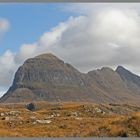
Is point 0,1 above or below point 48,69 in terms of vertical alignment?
below

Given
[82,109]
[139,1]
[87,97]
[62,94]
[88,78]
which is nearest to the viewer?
[139,1]

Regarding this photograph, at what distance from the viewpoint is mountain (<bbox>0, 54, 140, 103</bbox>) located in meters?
121

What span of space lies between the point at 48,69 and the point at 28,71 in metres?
8.05

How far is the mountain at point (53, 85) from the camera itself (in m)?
121

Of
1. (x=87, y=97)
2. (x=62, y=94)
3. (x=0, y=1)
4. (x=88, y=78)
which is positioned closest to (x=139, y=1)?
(x=0, y=1)

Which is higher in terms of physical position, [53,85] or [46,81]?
[46,81]

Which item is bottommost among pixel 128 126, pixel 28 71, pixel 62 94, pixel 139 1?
pixel 128 126

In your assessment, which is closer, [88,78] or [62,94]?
[62,94]

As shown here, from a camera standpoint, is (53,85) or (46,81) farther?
(46,81)

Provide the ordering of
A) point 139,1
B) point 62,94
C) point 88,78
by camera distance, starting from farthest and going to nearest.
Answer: point 88,78
point 62,94
point 139,1

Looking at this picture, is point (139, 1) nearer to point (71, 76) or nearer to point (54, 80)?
point (54, 80)

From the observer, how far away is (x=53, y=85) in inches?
5246

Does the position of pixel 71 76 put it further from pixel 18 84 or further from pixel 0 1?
pixel 0 1

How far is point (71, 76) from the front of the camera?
145 meters
